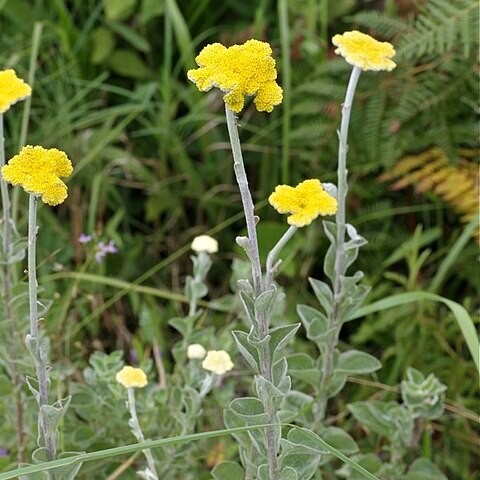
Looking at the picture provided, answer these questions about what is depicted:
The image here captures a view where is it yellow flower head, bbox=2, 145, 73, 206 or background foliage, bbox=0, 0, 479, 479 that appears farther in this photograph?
background foliage, bbox=0, 0, 479, 479

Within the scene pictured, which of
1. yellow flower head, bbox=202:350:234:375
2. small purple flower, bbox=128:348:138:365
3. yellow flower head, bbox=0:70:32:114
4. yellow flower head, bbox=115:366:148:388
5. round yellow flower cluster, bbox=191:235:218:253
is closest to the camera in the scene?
yellow flower head, bbox=0:70:32:114

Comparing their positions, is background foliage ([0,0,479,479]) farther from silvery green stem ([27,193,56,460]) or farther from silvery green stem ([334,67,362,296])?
silvery green stem ([27,193,56,460])

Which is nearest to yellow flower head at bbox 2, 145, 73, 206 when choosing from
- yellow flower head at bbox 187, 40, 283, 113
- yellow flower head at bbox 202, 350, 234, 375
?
yellow flower head at bbox 187, 40, 283, 113

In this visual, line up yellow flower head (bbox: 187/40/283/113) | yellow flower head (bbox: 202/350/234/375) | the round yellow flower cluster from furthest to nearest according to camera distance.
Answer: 1. the round yellow flower cluster
2. yellow flower head (bbox: 202/350/234/375)
3. yellow flower head (bbox: 187/40/283/113)

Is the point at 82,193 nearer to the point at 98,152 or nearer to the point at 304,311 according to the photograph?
the point at 98,152

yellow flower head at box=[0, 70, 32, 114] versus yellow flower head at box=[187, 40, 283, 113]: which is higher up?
yellow flower head at box=[187, 40, 283, 113]

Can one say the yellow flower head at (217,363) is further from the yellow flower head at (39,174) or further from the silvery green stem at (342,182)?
the yellow flower head at (39,174)

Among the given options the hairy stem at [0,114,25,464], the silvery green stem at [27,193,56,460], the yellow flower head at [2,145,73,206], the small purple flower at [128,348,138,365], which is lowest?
the small purple flower at [128,348,138,365]

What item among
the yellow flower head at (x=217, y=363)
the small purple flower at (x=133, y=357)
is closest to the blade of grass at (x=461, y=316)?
the yellow flower head at (x=217, y=363)
